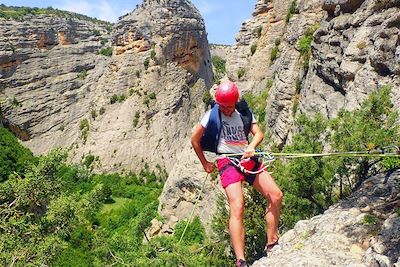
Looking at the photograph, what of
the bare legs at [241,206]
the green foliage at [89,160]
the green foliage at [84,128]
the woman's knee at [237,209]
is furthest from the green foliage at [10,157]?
the woman's knee at [237,209]

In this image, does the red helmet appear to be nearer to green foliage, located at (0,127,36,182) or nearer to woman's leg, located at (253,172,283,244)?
woman's leg, located at (253,172,283,244)

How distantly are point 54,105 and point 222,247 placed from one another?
4790 cm

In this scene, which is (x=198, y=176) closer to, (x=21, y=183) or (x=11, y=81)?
(x=21, y=183)

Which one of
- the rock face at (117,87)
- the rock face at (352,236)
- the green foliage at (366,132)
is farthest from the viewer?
the rock face at (117,87)

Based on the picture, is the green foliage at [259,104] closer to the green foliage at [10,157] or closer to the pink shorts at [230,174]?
the pink shorts at [230,174]

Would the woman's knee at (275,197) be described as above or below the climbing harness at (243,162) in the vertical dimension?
below

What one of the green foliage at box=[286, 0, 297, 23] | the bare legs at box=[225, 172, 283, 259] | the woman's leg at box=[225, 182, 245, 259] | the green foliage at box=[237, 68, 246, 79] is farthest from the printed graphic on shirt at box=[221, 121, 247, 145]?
the green foliage at box=[237, 68, 246, 79]

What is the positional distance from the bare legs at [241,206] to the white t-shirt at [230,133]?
481mm

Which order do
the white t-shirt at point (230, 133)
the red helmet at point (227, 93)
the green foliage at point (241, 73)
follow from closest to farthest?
the red helmet at point (227, 93)
the white t-shirt at point (230, 133)
the green foliage at point (241, 73)

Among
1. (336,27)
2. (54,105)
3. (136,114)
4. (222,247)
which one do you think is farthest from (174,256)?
(54,105)

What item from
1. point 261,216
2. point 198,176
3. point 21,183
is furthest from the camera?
point 198,176

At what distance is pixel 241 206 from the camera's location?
17.2 ft

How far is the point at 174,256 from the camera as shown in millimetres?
13977

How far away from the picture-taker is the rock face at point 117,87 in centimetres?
4872
